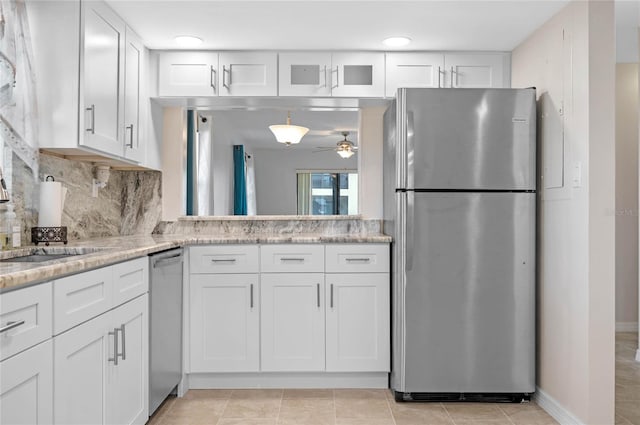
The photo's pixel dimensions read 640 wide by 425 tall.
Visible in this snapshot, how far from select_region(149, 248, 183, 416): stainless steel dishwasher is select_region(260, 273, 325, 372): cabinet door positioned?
1.65 feet

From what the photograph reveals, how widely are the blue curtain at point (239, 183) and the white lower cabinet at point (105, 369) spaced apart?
1.24 m

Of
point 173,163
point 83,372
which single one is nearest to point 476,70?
point 173,163

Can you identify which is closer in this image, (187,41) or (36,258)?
(36,258)

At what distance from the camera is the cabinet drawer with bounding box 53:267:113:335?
4.93ft

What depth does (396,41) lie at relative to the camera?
9.82 ft

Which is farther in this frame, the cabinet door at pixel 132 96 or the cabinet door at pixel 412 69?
the cabinet door at pixel 412 69

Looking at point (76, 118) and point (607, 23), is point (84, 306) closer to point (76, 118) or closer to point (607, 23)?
point (76, 118)

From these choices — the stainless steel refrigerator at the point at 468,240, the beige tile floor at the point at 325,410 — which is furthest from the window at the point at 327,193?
the beige tile floor at the point at 325,410

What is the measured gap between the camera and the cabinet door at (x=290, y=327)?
2928 mm

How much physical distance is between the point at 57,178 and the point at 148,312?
36.9 inches

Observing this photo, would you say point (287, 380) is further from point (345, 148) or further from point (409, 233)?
point (345, 148)

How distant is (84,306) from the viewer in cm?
167

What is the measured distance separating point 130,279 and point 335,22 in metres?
1.78

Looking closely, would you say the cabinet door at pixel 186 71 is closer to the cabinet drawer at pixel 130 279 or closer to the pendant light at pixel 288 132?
the pendant light at pixel 288 132
